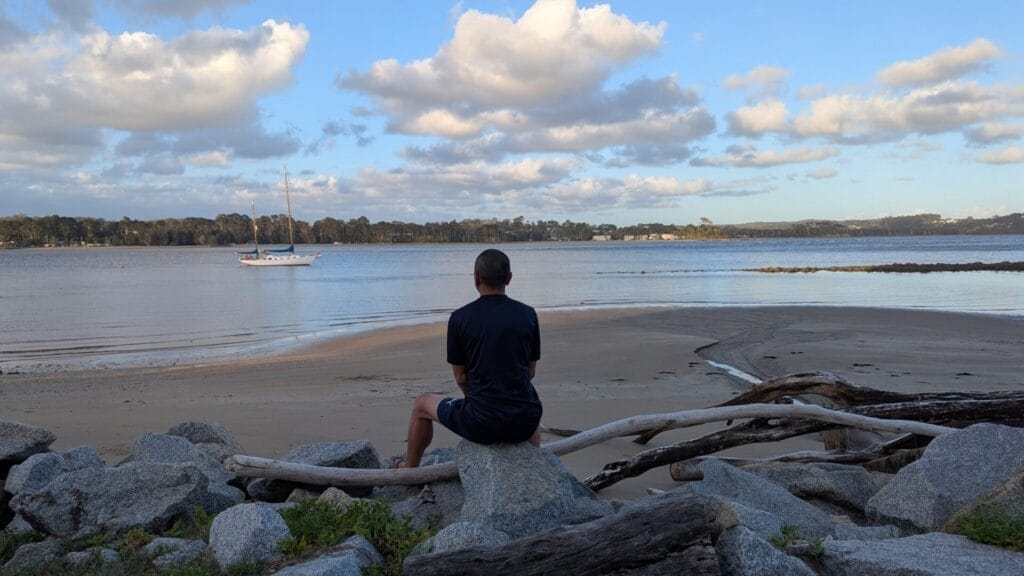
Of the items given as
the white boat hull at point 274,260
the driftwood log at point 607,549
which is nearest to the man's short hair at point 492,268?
the driftwood log at point 607,549

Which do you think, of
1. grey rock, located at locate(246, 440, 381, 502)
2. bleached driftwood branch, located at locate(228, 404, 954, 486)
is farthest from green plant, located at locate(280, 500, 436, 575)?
grey rock, located at locate(246, 440, 381, 502)

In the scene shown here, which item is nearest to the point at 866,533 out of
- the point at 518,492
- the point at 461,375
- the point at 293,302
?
the point at 518,492

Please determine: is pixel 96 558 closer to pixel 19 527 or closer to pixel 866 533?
pixel 19 527

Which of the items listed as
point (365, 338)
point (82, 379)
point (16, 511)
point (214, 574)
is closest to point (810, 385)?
point (214, 574)

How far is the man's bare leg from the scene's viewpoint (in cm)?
536

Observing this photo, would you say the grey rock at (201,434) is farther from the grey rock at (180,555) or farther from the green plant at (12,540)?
the grey rock at (180,555)

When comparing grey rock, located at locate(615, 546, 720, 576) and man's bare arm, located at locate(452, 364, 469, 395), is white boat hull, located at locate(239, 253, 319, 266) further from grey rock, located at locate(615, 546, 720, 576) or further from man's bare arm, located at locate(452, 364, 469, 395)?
grey rock, located at locate(615, 546, 720, 576)

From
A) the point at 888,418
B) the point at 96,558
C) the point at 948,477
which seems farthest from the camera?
the point at 888,418

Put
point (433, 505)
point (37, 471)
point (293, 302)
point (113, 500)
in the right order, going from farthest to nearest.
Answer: point (293, 302), point (37, 471), point (113, 500), point (433, 505)

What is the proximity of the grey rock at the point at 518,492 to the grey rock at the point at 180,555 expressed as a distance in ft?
5.08

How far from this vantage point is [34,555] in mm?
4922

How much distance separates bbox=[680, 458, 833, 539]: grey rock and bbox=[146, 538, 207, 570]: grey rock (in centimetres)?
Answer: 296

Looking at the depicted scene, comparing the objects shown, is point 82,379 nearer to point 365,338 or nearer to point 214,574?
point 365,338

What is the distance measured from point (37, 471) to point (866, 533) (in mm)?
5846
